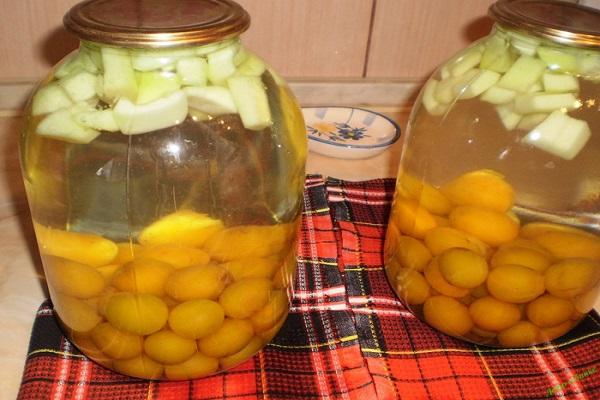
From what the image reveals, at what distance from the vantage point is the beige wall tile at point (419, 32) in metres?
0.90

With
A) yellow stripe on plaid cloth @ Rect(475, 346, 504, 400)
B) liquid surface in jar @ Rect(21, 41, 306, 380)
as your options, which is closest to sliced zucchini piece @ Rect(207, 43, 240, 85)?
liquid surface in jar @ Rect(21, 41, 306, 380)

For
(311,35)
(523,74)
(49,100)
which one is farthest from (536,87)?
(311,35)

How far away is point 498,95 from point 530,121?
3 cm

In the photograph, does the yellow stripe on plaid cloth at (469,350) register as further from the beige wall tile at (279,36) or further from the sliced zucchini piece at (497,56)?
the beige wall tile at (279,36)

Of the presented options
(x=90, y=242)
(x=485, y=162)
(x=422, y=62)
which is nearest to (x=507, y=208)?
(x=485, y=162)

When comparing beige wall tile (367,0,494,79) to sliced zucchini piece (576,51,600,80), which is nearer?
sliced zucchini piece (576,51,600,80)

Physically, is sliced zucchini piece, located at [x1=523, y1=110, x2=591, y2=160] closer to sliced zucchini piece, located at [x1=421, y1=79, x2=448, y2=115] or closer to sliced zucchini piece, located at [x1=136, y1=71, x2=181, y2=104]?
sliced zucchini piece, located at [x1=421, y1=79, x2=448, y2=115]

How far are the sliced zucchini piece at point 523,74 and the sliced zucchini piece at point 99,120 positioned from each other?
0.30m

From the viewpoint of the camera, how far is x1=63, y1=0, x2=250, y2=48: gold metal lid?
0.34 metres

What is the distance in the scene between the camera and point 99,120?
38cm

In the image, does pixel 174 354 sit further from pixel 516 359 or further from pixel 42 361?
pixel 516 359

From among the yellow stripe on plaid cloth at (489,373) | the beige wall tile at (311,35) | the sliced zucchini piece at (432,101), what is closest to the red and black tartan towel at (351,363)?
the yellow stripe on plaid cloth at (489,373)

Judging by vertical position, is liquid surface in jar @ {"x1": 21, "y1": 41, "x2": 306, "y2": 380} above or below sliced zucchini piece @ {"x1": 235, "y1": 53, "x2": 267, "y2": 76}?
below

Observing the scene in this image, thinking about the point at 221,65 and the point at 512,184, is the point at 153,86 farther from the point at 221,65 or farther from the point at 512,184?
the point at 512,184
